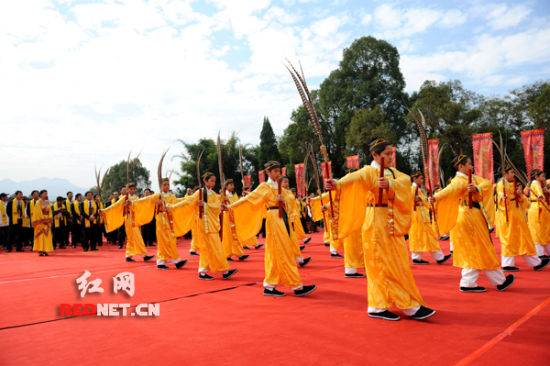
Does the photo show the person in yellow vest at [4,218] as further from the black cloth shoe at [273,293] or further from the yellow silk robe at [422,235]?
the yellow silk robe at [422,235]

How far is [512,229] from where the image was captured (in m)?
6.43

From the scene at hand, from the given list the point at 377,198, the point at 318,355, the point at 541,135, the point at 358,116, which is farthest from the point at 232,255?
the point at 358,116

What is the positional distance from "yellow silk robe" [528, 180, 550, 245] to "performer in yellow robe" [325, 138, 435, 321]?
15.8 ft

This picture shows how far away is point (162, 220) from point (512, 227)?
6.80 meters

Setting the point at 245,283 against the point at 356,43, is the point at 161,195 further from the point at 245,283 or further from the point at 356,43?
the point at 356,43

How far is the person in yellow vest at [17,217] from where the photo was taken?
41.9 ft

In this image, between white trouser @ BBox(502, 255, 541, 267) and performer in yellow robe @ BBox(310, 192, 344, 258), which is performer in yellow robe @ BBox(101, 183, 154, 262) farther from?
white trouser @ BBox(502, 255, 541, 267)

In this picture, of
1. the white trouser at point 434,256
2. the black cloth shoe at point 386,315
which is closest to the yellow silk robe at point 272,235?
the black cloth shoe at point 386,315

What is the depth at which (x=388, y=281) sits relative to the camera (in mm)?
3852

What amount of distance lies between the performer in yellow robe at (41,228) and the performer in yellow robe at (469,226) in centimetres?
1075

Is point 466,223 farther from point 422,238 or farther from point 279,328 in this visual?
point 279,328

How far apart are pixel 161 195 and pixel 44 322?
155 inches

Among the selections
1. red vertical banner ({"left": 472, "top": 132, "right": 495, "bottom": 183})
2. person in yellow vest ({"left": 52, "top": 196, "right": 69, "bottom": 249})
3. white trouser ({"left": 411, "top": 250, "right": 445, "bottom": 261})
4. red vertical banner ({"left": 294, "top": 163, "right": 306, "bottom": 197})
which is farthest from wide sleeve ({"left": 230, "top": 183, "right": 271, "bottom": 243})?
red vertical banner ({"left": 294, "top": 163, "right": 306, "bottom": 197})

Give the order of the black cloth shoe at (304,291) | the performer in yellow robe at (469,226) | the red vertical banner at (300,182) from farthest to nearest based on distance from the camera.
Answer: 1. the red vertical banner at (300,182)
2. the black cloth shoe at (304,291)
3. the performer in yellow robe at (469,226)
